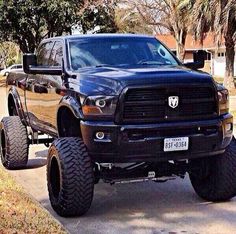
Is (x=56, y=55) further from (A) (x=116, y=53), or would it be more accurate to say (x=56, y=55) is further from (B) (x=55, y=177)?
(B) (x=55, y=177)

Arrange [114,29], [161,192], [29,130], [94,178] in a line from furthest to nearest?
1. [114,29]
2. [29,130]
3. [161,192]
4. [94,178]

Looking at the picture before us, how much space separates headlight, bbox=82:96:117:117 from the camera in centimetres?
558

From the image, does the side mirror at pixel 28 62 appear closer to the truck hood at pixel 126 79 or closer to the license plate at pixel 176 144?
the truck hood at pixel 126 79

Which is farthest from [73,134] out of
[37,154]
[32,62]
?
[37,154]

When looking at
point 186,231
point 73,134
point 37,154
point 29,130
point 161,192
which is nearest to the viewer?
point 186,231

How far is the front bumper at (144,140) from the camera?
219 inches

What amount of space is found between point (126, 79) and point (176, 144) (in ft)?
2.77

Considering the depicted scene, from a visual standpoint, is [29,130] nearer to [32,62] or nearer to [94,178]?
[32,62]

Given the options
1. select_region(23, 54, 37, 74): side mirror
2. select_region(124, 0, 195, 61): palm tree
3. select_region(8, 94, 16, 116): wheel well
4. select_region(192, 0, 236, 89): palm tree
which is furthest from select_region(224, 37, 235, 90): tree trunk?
select_region(23, 54, 37, 74): side mirror

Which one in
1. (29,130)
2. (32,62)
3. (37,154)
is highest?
(32,62)

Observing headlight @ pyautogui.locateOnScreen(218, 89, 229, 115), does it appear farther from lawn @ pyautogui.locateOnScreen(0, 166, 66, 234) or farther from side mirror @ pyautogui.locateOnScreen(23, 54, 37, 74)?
side mirror @ pyautogui.locateOnScreen(23, 54, 37, 74)

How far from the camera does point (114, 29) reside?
39594mm

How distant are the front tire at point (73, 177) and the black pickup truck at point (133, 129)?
0.03ft

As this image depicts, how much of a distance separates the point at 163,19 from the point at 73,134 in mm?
35768
